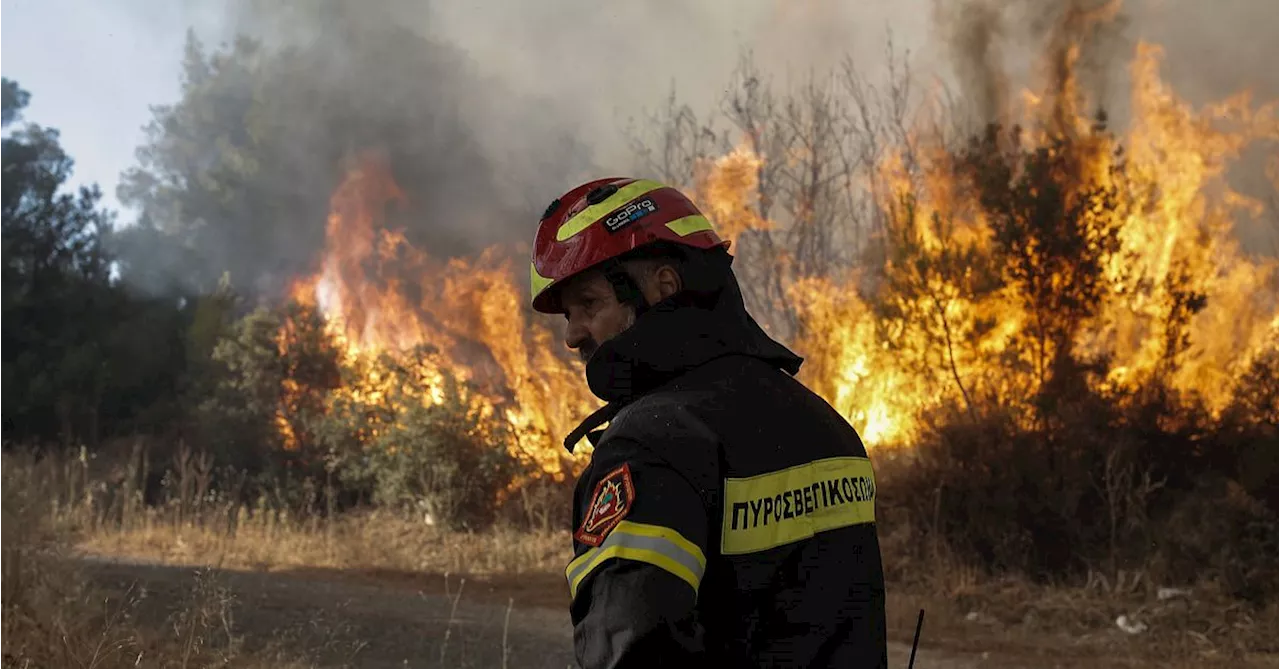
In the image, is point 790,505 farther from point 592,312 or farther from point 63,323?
point 63,323

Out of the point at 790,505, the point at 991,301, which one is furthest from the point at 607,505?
the point at 991,301

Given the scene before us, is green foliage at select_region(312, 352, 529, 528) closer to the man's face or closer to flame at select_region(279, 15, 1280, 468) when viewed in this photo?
flame at select_region(279, 15, 1280, 468)

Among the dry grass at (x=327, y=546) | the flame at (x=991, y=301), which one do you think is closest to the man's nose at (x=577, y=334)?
the dry grass at (x=327, y=546)

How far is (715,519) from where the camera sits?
1879 millimetres

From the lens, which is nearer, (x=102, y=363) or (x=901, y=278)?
(x=901, y=278)

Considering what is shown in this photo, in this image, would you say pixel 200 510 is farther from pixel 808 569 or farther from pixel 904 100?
pixel 808 569

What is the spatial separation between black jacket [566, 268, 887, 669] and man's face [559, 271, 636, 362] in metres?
0.13

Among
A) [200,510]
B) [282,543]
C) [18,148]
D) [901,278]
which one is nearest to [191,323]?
[18,148]

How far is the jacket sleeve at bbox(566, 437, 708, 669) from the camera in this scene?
1.73 m

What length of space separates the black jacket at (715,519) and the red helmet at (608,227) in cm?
19

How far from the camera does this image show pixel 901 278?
48.4 ft

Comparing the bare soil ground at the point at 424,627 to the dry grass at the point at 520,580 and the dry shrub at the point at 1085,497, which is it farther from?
the dry shrub at the point at 1085,497

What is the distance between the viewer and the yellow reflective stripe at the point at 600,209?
7.51 feet

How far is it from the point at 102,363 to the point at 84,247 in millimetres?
3236
